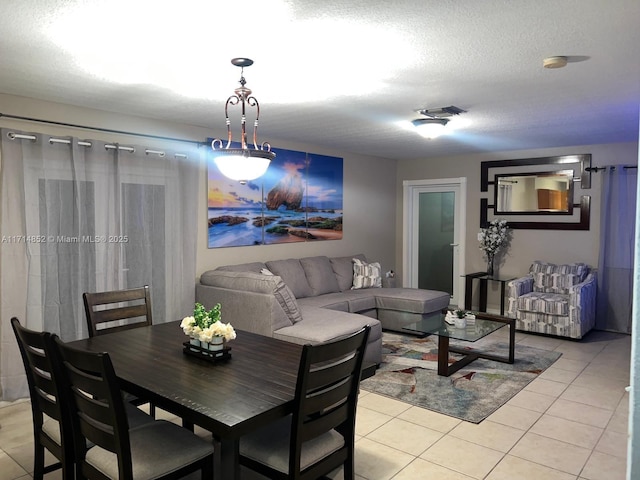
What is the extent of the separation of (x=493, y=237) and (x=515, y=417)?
348 cm

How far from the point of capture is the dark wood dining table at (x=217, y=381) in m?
1.83

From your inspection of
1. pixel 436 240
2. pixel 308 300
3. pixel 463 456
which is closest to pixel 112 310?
pixel 463 456

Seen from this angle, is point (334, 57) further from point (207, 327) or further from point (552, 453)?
point (552, 453)

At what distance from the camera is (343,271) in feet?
20.3

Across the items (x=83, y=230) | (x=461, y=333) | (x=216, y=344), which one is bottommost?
(x=461, y=333)

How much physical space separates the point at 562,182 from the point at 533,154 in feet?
1.71

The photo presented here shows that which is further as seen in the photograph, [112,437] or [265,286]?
[265,286]

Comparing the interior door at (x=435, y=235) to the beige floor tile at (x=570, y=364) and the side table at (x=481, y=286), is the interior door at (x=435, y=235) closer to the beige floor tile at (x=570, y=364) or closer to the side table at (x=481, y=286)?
the side table at (x=481, y=286)

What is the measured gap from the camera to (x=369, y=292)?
5.99 metres

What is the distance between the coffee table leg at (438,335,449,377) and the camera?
4223 millimetres

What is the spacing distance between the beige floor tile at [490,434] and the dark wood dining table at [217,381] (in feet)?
4.60

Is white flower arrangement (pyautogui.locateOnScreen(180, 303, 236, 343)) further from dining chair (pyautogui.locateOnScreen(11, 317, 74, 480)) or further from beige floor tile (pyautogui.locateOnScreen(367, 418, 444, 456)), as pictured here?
beige floor tile (pyautogui.locateOnScreen(367, 418, 444, 456))

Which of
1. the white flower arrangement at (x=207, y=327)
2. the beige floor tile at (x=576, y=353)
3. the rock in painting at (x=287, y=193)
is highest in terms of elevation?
the rock in painting at (x=287, y=193)

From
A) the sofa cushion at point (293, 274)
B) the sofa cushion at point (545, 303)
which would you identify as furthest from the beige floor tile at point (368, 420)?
the sofa cushion at point (545, 303)
